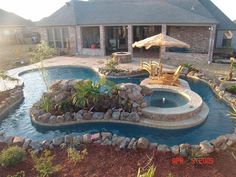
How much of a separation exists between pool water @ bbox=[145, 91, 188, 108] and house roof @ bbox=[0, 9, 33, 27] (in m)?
35.9

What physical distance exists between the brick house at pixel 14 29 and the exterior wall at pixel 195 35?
2608 cm

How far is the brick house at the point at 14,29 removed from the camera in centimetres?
3895

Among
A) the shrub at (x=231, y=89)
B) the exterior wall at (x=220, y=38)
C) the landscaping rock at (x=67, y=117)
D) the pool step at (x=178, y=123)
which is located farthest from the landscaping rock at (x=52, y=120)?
the exterior wall at (x=220, y=38)

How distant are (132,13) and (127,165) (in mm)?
22013

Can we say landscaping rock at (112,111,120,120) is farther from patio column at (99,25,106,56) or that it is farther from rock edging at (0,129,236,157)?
patio column at (99,25,106,56)

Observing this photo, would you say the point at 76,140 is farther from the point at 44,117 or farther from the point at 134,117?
the point at 134,117

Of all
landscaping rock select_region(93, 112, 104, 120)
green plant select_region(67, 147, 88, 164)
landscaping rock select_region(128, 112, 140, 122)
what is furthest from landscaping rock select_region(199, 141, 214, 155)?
landscaping rock select_region(93, 112, 104, 120)

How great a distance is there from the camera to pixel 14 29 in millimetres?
41094

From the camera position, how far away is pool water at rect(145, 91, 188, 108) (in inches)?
489

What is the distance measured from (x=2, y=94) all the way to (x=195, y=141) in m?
11.7

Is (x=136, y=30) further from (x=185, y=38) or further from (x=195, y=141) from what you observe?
(x=195, y=141)

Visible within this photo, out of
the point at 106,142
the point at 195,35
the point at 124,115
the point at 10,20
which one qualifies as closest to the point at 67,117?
the point at 124,115

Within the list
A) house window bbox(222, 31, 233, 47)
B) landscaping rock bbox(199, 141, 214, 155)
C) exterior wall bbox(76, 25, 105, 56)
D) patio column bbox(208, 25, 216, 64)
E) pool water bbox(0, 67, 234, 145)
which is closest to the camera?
landscaping rock bbox(199, 141, 214, 155)

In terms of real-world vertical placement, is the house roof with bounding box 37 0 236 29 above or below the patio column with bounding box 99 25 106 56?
above
